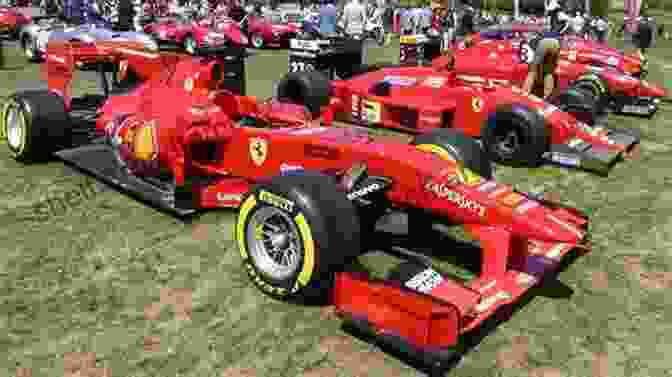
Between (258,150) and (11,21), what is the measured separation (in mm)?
19388

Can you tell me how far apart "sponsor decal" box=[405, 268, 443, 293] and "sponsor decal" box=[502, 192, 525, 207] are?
742 millimetres

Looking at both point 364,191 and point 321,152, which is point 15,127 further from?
point 364,191

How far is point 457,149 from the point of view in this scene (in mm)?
5035

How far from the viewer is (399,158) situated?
4.29 meters

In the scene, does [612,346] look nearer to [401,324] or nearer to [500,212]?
[500,212]

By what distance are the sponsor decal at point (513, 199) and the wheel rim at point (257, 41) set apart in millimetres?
17011

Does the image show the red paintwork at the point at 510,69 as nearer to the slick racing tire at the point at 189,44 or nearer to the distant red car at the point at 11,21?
the slick racing tire at the point at 189,44

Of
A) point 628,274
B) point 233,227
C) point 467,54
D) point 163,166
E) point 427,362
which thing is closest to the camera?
point 427,362

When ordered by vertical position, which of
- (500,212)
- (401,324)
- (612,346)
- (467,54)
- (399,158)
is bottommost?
(612,346)

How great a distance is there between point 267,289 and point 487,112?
4.89 meters

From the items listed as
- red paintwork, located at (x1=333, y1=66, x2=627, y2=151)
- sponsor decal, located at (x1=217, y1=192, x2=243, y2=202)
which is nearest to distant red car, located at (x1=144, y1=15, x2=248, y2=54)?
red paintwork, located at (x1=333, y1=66, x2=627, y2=151)

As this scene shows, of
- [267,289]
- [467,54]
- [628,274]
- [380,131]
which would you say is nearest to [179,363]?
[267,289]

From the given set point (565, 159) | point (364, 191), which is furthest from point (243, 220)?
point (565, 159)

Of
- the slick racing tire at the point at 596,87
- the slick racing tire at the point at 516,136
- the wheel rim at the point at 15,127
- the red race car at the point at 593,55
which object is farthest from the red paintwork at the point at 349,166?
the red race car at the point at 593,55
